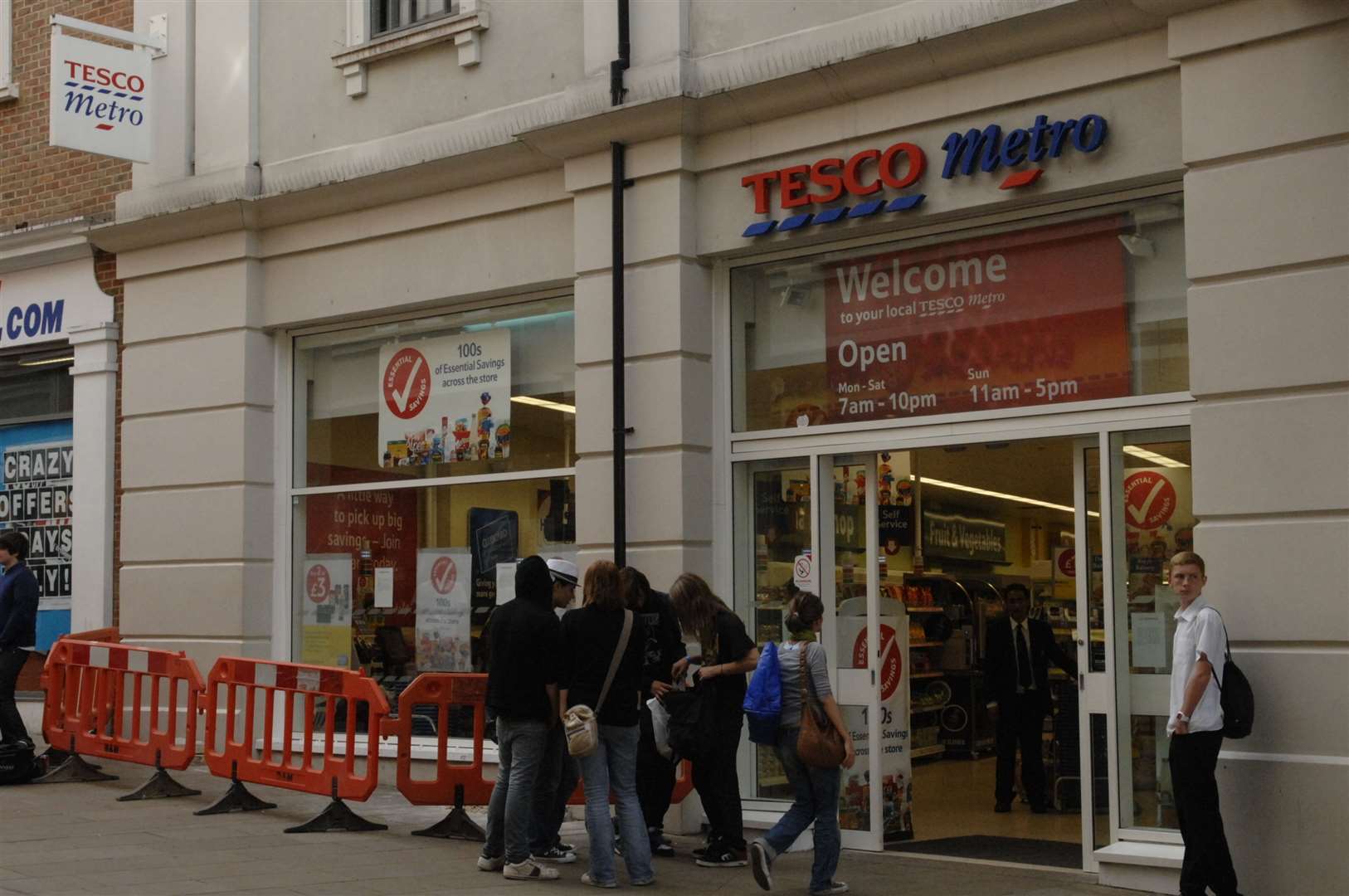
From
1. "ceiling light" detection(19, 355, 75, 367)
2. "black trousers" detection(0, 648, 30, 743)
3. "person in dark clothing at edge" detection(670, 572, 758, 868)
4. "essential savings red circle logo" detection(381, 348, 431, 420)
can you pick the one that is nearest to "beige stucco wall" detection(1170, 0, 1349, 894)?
"person in dark clothing at edge" detection(670, 572, 758, 868)

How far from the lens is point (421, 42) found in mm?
12758

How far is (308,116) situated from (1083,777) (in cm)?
818

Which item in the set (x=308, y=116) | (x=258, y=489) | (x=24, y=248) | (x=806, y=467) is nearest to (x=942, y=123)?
(x=806, y=467)

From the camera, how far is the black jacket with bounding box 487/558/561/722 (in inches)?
348

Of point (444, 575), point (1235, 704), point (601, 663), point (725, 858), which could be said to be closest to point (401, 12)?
point (444, 575)

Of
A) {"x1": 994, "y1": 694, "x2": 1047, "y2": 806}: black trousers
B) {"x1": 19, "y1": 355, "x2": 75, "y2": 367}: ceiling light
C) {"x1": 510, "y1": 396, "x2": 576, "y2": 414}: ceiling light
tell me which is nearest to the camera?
{"x1": 510, "y1": 396, "x2": 576, "y2": 414}: ceiling light

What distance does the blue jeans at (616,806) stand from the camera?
8.80m

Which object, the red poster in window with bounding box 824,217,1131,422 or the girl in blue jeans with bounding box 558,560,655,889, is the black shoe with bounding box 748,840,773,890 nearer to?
the girl in blue jeans with bounding box 558,560,655,889

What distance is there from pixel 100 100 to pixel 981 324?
7928mm

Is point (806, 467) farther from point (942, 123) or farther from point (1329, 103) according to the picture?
point (1329, 103)

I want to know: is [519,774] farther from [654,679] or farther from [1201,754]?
[1201,754]

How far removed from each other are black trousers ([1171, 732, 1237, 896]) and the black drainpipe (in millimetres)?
4246

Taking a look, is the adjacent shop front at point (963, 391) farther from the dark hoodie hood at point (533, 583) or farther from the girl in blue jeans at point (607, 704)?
the dark hoodie hood at point (533, 583)

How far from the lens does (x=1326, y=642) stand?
8.20m
